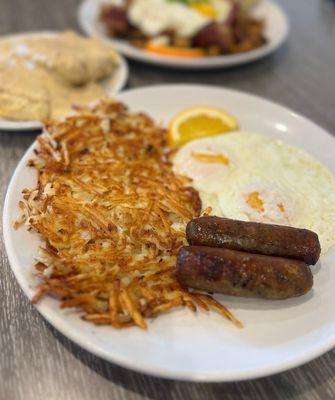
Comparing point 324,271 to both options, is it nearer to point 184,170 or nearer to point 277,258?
point 277,258

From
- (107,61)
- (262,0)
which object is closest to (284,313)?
(107,61)

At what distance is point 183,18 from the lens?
12.4ft

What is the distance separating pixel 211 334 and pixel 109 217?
767mm

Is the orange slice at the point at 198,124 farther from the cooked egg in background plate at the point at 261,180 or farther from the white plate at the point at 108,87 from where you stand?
the white plate at the point at 108,87

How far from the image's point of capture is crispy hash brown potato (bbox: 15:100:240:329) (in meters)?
1.82

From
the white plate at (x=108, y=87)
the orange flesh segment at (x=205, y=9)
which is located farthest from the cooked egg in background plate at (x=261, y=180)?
the orange flesh segment at (x=205, y=9)

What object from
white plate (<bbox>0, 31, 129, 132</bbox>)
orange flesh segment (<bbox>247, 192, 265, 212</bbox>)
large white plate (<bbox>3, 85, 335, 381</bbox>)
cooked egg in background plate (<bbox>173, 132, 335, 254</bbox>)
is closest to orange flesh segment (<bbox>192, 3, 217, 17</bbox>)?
white plate (<bbox>0, 31, 129, 132</bbox>)

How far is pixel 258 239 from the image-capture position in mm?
1955

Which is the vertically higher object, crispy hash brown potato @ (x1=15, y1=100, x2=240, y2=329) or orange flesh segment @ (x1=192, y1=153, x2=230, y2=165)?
orange flesh segment @ (x1=192, y1=153, x2=230, y2=165)

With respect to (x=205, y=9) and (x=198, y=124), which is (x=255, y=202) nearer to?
(x=198, y=124)

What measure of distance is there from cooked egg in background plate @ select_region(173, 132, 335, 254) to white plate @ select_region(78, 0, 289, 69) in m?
1.00

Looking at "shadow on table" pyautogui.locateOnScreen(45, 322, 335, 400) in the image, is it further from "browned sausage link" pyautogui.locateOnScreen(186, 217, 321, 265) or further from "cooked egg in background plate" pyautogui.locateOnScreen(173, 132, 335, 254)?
"cooked egg in background plate" pyautogui.locateOnScreen(173, 132, 335, 254)

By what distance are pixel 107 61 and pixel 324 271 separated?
223cm

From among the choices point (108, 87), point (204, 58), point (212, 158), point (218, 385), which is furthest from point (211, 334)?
point (204, 58)
